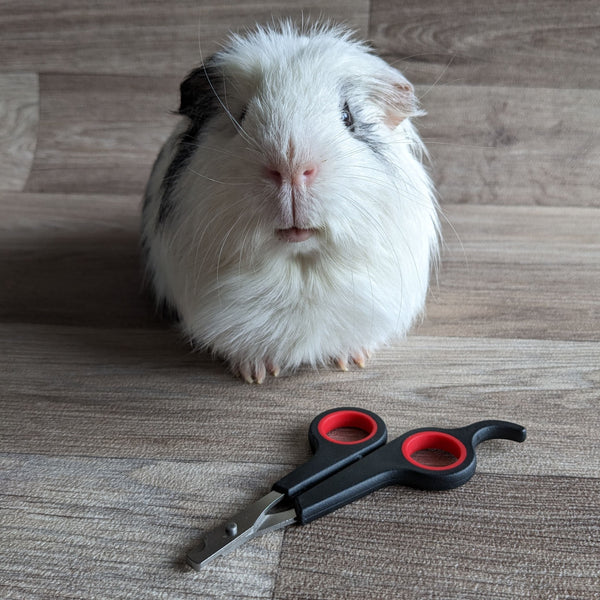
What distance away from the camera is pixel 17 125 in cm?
220

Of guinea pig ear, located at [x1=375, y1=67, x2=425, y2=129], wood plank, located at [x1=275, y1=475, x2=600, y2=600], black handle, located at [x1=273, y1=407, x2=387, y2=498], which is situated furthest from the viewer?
guinea pig ear, located at [x1=375, y1=67, x2=425, y2=129]

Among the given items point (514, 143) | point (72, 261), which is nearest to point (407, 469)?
point (72, 261)

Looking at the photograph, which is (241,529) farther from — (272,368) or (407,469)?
(272,368)

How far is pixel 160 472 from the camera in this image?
3.13 feet

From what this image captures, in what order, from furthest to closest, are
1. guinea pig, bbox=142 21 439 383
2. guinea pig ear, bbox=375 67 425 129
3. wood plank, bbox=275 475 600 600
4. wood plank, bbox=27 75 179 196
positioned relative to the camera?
wood plank, bbox=27 75 179 196, guinea pig ear, bbox=375 67 425 129, guinea pig, bbox=142 21 439 383, wood plank, bbox=275 475 600 600

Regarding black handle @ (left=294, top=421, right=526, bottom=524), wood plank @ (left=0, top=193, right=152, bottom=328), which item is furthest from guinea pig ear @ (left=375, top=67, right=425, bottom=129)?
wood plank @ (left=0, top=193, right=152, bottom=328)

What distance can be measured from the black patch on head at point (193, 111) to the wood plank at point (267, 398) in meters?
0.30

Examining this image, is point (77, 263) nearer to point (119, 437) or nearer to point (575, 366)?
point (119, 437)

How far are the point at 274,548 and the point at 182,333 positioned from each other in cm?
56

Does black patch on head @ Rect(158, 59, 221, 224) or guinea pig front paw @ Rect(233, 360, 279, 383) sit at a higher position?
black patch on head @ Rect(158, 59, 221, 224)

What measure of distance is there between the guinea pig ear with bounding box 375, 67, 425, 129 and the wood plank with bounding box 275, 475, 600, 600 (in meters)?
0.60

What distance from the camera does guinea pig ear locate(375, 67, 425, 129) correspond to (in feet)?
3.65

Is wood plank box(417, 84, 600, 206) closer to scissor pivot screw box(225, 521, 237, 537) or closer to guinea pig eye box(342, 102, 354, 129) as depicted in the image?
guinea pig eye box(342, 102, 354, 129)

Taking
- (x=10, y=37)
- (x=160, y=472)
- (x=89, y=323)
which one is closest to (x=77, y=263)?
(x=89, y=323)
